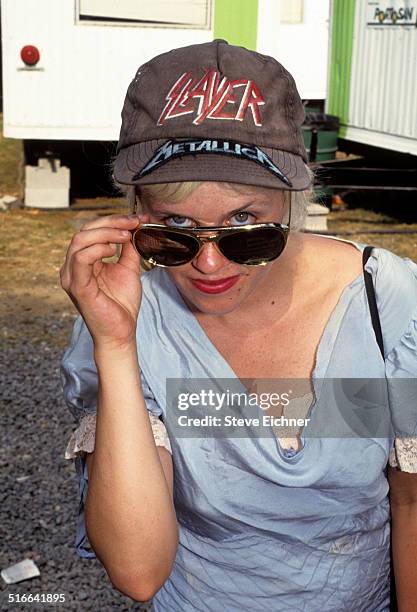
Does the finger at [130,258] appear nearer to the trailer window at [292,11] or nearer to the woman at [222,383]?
the woman at [222,383]

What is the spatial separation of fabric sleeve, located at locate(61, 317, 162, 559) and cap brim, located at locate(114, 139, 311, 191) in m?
0.38

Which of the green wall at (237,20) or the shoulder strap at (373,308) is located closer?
the shoulder strap at (373,308)

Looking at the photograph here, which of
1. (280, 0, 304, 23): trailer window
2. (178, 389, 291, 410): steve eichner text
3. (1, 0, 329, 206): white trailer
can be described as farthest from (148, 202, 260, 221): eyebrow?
(280, 0, 304, 23): trailer window

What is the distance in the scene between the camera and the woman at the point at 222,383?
1.93 m

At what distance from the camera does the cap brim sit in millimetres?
1911

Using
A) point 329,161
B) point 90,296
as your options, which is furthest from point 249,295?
point 329,161

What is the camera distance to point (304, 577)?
199 cm

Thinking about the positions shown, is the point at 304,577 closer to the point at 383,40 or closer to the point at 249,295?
the point at 249,295

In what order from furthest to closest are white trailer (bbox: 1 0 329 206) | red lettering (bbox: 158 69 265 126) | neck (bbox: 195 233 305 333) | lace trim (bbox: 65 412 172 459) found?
white trailer (bbox: 1 0 329 206), neck (bbox: 195 233 305 333), lace trim (bbox: 65 412 172 459), red lettering (bbox: 158 69 265 126)

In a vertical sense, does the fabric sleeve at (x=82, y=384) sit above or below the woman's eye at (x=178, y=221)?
below

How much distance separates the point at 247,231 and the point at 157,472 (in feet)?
1.78

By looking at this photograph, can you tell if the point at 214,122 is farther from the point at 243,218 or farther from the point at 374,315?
the point at 374,315

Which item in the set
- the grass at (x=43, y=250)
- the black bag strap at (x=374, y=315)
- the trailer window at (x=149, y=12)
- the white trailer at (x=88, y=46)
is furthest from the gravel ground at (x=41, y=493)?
the trailer window at (x=149, y=12)

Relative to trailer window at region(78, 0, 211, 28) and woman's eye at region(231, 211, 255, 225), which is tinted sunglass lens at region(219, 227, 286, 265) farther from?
Result: trailer window at region(78, 0, 211, 28)
